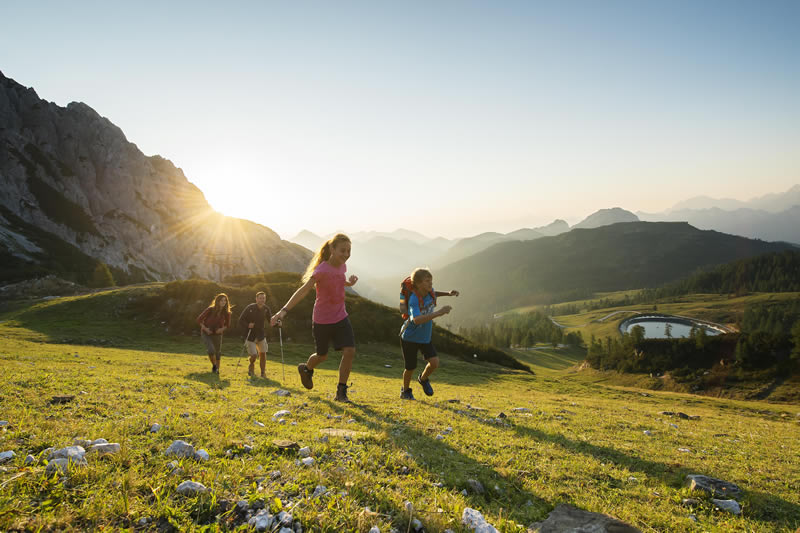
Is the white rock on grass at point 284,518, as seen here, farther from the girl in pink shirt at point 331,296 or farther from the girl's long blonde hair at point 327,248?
the girl's long blonde hair at point 327,248

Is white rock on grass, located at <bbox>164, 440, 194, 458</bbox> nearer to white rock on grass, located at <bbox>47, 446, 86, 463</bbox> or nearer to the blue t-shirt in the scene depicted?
white rock on grass, located at <bbox>47, 446, 86, 463</bbox>

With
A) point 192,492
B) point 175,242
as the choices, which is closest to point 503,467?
point 192,492

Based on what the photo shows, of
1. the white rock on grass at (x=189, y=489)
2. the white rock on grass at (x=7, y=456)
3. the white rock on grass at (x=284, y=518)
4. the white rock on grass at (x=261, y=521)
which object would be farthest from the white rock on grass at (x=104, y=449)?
the white rock on grass at (x=284, y=518)

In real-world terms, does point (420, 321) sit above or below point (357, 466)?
above

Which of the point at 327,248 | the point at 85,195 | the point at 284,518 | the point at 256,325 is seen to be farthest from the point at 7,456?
the point at 85,195

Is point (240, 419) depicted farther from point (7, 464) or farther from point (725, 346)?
point (725, 346)

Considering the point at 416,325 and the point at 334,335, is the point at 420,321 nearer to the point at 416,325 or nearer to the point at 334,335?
the point at 416,325

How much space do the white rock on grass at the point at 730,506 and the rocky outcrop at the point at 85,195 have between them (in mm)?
153343

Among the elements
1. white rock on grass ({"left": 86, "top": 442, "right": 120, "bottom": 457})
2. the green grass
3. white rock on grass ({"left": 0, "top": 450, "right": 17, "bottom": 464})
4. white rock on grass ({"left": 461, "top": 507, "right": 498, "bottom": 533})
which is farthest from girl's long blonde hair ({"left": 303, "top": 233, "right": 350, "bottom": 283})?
white rock on grass ({"left": 461, "top": 507, "right": 498, "bottom": 533})

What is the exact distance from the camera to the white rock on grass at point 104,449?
4.57m

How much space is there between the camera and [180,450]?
4988 mm

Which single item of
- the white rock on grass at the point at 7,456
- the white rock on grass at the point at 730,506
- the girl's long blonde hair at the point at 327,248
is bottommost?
the white rock on grass at the point at 730,506

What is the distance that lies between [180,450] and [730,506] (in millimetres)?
7723

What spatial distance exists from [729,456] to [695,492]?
459 cm
